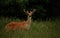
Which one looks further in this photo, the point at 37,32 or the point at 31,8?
the point at 31,8

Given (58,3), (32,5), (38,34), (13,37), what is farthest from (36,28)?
(32,5)

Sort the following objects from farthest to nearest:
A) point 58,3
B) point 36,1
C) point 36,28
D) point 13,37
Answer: point 36,1, point 58,3, point 36,28, point 13,37

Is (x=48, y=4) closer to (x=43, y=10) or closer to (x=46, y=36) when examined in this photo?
(x=43, y=10)

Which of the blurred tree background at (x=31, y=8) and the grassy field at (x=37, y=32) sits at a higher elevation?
the grassy field at (x=37, y=32)

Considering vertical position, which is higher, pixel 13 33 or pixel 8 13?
pixel 13 33

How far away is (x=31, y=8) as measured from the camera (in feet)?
46.1

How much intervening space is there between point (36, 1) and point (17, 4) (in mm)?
1105

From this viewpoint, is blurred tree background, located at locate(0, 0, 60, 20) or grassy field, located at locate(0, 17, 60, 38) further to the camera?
blurred tree background, located at locate(0, 0, 60, 20)

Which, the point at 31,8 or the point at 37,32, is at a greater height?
the point at 37,32

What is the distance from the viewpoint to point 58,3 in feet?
43.4

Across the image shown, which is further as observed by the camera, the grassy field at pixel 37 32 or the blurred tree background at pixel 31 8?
the blurred tree background at pixel 31 8

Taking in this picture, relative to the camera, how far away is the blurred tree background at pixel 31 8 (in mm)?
13406

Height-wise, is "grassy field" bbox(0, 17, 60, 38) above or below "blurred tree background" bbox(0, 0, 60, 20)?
above

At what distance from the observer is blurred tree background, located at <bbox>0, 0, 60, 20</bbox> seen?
13406 millimetres
